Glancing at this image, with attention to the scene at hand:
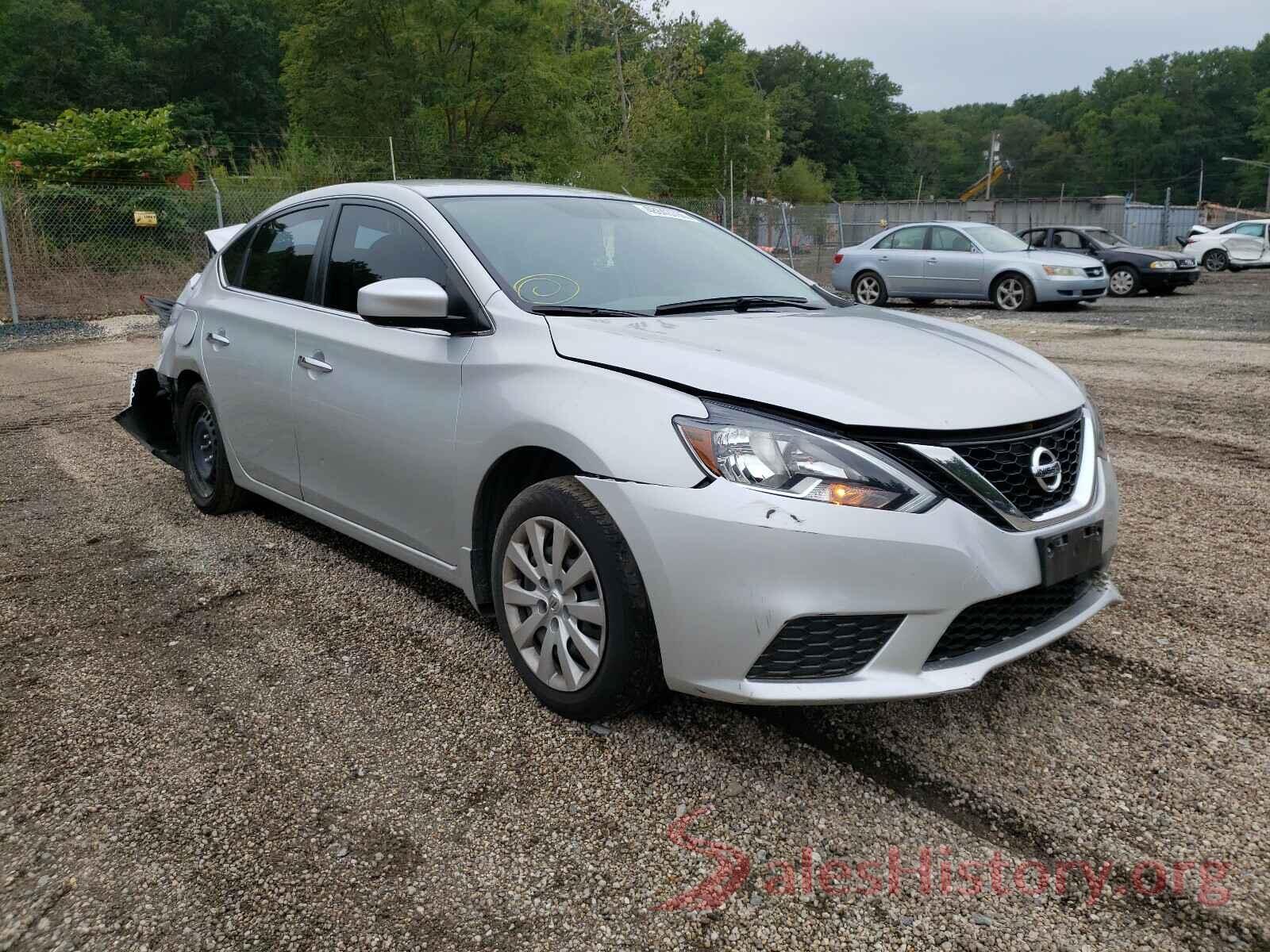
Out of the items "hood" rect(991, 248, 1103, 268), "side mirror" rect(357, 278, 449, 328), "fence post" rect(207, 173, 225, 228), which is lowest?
"hood" rect(991, 248, 1103, 268)

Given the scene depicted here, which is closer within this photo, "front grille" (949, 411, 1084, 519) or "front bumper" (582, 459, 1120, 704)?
"front bumper" (582, 459, 1120, 704)

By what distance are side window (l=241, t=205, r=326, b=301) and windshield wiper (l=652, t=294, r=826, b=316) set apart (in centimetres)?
168

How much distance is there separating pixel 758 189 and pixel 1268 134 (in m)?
65.7

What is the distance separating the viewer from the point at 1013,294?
16938 millimetres

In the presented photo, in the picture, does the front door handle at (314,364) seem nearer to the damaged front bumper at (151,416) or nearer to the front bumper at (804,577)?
the front bumper at (804,577)

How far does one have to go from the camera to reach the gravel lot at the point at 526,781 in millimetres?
2145

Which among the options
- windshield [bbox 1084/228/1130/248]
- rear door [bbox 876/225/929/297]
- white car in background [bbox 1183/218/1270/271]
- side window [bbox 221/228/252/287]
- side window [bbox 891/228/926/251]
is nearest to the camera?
side window [bbox 221/228/252/287]

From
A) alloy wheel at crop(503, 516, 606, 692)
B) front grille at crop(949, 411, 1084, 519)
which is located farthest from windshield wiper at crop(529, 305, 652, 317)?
front grille at crop(949, 411, 1084, 519)

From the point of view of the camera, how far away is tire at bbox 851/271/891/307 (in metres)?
18.2

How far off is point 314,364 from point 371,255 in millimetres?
470

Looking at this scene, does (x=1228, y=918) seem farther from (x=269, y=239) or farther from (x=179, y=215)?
(x=179, y=215)

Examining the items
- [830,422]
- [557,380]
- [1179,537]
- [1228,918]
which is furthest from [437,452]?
[1179,537]

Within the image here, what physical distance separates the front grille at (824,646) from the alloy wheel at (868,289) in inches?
649

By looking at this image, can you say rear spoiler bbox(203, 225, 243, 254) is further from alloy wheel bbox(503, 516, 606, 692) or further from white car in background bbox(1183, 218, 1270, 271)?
white car in background bbox(1183, 218, 1270, 271)
